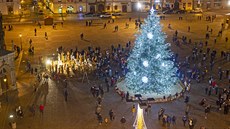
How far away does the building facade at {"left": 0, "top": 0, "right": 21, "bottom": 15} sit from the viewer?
7819 centimetres

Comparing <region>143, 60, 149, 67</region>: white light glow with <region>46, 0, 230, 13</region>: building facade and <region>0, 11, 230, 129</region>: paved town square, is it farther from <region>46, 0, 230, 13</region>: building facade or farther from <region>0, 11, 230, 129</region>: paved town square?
<region>46, 0, 230, 13</region>: building facade

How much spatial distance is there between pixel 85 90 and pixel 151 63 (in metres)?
7.38

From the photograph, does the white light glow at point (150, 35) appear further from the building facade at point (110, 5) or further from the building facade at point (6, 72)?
the building facade at point (110, 5)

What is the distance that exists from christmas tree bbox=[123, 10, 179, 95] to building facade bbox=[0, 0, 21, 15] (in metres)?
50.1

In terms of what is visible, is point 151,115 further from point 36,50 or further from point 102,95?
point 36,50

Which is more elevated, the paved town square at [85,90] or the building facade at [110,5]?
the building facade at [110,5]

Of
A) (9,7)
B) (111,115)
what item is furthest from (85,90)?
(9,7)

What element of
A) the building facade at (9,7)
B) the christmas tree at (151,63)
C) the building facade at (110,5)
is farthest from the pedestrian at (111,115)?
the building facade at (9,7)

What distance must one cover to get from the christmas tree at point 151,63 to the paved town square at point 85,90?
1888mm

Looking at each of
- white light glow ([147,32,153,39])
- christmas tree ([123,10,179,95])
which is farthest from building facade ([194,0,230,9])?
white light glow ([147,32,153,39])

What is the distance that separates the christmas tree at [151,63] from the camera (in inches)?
1315

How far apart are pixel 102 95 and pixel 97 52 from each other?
12884 mm

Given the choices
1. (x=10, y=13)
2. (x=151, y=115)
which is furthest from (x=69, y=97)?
(x=10, y=13)

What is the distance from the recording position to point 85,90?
1470 inches
